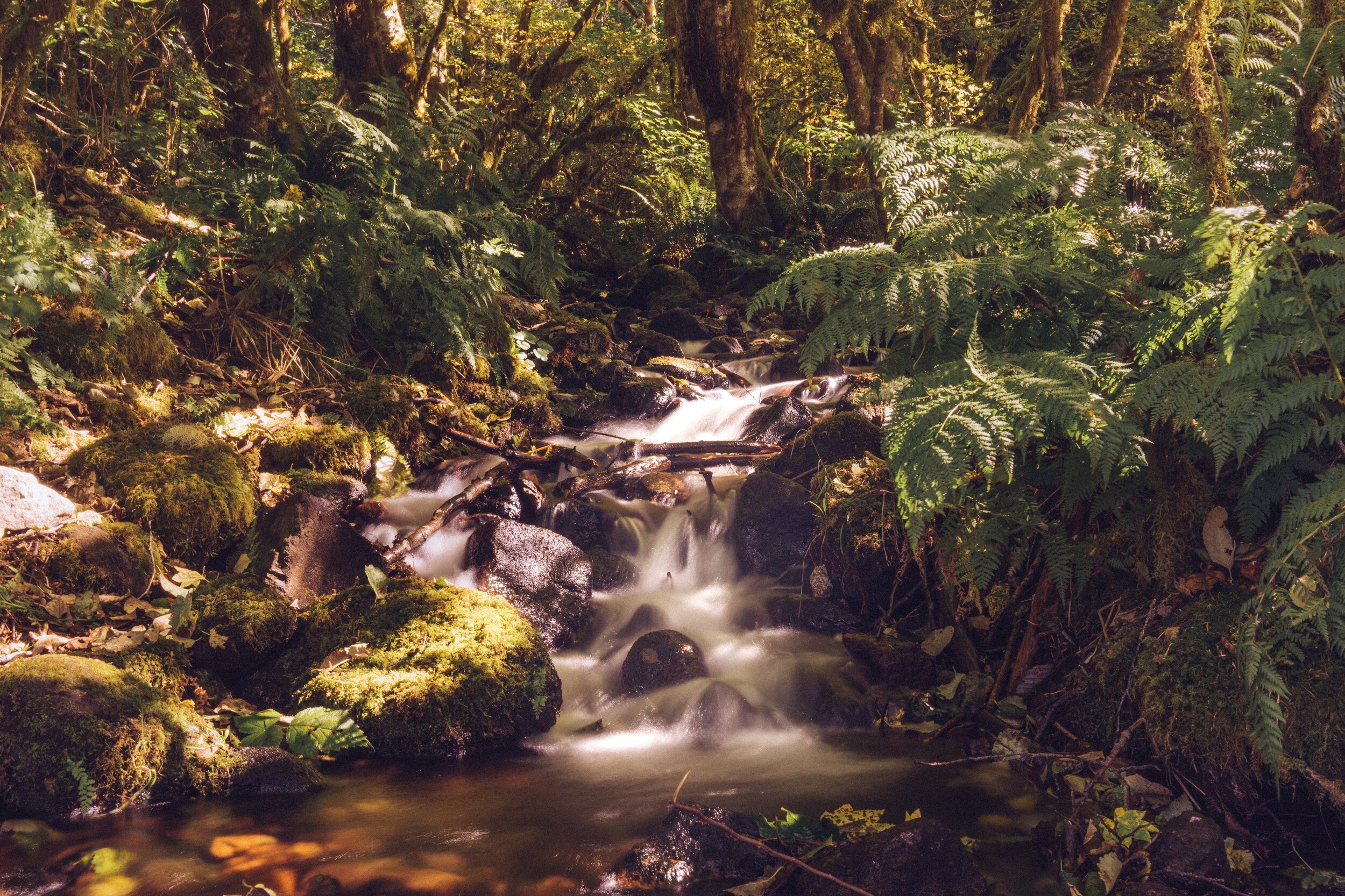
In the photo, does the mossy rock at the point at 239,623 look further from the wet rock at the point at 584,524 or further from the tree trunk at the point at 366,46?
the tree trunk at the point at 366,46

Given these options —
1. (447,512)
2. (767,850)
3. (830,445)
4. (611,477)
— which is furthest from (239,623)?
(830,445)

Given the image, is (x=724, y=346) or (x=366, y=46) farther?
(x=724, y=346)

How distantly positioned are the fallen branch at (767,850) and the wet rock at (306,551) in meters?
2.70

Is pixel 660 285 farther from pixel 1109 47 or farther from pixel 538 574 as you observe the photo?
pixel 538 574

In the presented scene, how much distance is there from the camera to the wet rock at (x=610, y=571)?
5.58m

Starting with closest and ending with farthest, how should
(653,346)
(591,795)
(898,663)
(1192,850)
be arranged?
(1192,850) → (591,795) → (898,663) → (653,346)

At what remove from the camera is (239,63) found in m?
7.75

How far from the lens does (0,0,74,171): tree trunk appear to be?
573cm

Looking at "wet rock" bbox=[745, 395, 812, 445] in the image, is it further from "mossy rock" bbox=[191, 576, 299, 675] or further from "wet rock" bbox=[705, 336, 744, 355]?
"mossy rock" bbox=[191, 576, 299, 675]

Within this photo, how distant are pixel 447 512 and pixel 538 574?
819mm

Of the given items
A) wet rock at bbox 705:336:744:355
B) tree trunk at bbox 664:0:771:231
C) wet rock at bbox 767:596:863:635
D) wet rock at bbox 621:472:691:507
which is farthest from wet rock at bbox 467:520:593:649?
tree trunk at bbox 664:0:771:231

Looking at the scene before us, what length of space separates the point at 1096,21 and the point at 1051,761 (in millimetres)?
17814

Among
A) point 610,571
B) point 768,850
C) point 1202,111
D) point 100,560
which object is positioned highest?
point 1202,111

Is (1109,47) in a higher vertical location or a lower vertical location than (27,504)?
higher
